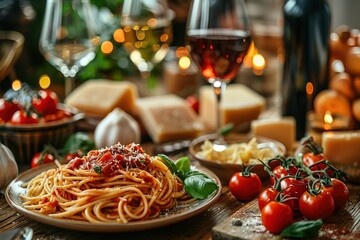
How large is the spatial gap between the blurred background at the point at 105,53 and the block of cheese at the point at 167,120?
0.75 metres

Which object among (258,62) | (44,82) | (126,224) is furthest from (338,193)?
(44,82)

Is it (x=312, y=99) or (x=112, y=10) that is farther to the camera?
(x=112, y=10)

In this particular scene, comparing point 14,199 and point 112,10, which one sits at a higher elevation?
point 112,10

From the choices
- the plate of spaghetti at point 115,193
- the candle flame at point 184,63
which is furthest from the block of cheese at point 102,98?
the plate of spaghetti at point 115,193

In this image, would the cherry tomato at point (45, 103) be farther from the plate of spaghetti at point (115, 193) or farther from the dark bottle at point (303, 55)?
the dark bottle at point (303, 55)

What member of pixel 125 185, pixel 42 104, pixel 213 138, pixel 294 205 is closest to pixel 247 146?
pixel 213 138

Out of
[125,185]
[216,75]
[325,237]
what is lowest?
[325,237]

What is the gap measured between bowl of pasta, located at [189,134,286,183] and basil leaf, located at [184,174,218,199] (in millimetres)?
236

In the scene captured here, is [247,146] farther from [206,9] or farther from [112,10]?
[112,10]

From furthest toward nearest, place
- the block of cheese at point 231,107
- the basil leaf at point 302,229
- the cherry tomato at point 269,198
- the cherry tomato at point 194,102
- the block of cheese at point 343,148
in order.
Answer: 1. the cherry tomato at point 194,102
2. the block of cheese at point 231,107
3. the block of cheese at point 343,148
4. the cherry tomato at point 269,198
5. the basil leaf at point 302,229

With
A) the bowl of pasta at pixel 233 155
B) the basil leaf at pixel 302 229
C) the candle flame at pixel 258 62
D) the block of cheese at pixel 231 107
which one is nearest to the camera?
the basil leaf at pixel 302 229

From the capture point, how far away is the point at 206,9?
6.28 feet

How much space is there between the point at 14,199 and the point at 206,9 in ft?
2.83

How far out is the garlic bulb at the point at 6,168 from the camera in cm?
165
